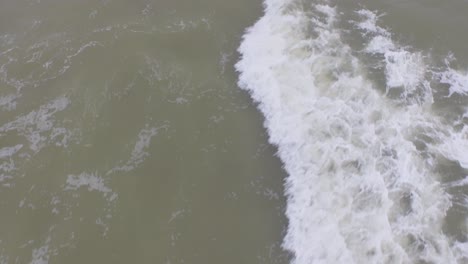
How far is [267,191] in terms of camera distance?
27.5 ft

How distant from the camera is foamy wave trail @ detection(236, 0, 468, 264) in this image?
7.45 metres

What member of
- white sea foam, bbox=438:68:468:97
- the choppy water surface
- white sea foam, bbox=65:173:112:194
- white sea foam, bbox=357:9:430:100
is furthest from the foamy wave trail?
white sea foam, bbox=65:173:112:194

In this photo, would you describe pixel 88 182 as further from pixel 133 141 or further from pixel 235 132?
pixel 235 132

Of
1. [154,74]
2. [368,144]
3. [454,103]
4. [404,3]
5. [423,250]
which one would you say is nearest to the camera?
[423,250]

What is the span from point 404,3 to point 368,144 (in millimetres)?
5967

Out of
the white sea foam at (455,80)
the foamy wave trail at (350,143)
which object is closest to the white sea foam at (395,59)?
the foamy wave trail at (350,143)

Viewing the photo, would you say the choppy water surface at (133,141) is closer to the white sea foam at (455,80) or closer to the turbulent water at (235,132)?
the turbulent water at (235,132)

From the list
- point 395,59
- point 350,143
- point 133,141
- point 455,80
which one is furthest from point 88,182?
point 455,80

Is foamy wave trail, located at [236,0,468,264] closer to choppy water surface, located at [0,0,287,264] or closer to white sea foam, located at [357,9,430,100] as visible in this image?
white sea foam, located at [357,9,430,100]

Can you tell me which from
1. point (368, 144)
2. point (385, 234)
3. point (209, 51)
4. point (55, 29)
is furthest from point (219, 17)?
point (385, 234)

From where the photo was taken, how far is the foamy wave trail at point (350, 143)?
745 centimetres

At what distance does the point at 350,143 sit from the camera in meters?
8.86

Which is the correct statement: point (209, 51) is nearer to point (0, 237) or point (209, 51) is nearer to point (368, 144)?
point (368, 144)

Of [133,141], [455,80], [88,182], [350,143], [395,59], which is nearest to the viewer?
[88,182]
